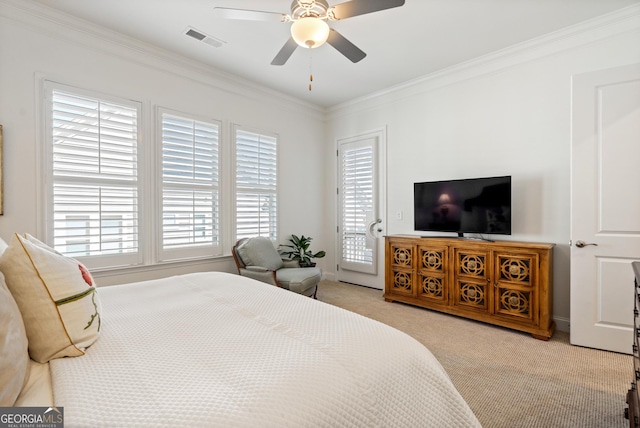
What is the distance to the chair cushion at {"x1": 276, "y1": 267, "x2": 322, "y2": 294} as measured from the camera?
11.1ft

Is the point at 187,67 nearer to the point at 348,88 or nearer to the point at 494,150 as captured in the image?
the point at 348,88

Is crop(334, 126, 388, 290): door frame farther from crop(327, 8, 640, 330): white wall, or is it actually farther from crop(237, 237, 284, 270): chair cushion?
crop(237, 237, 284, 270): chair cushion

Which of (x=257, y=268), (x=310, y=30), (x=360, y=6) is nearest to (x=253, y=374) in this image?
(x=310, y=30)

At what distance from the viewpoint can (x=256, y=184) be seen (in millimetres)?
4180

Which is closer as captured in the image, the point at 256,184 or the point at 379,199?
the point at 256,184

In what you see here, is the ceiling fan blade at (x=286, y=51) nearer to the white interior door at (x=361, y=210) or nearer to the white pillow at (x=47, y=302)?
the white pillow at (x=47, y=302)

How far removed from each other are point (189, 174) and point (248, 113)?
1228 millimetres

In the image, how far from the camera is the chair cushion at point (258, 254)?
3642mm

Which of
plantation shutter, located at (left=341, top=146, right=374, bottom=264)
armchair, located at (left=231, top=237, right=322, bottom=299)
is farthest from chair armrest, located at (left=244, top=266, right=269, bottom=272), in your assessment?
plantation shutter, located at (left=341, top=146, right=374, bottom=264)

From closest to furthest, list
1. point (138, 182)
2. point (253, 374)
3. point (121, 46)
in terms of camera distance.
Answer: point (253, 374) < point (121, 46) < point (138, 182)

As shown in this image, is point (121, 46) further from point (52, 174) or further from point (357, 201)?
point (357, 201)

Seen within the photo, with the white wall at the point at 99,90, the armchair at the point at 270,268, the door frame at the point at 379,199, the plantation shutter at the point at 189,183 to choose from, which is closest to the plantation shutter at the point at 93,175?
the white wall at the point at 99,90

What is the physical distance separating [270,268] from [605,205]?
333cm

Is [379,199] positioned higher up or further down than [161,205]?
higher up
